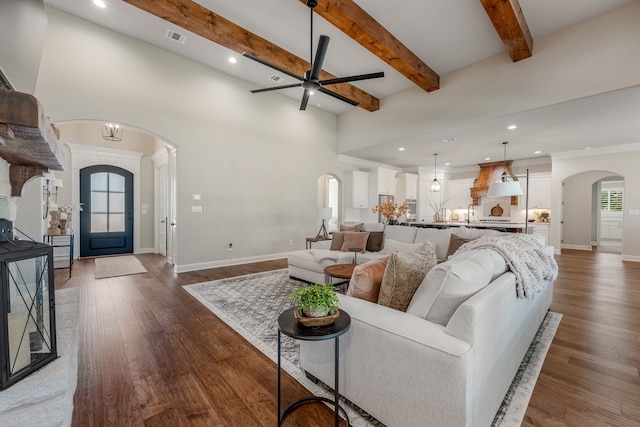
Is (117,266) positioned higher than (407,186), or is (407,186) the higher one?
(407,186)

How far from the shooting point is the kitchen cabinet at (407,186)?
9.26 metres

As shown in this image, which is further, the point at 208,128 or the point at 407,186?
the point at 407,186

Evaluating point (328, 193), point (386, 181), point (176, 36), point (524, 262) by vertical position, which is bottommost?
point (524, 262)

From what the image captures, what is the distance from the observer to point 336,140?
7.59 metres

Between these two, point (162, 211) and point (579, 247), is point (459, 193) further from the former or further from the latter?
point (162, 211)

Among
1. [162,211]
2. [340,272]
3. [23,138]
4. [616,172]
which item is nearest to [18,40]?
[23,138]

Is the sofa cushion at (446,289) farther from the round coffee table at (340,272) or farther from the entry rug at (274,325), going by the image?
the round coffee table at (340,272)

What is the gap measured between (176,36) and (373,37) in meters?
3.12

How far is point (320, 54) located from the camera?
3043 millimetres

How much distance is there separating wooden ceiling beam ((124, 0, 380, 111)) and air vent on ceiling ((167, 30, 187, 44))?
0.66m

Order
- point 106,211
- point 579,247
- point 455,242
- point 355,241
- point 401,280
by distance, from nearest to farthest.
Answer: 1. point 401,280
2. point 455,242
3. point 355,241
4. point 106,211
5. point 579,247

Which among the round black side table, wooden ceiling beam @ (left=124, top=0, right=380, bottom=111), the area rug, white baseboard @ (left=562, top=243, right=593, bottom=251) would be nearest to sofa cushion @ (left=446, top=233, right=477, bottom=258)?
the round black side table

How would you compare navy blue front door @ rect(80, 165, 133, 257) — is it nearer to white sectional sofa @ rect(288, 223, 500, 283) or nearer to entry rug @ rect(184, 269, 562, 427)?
entry rug @ rect(184, 269, 562, 427)

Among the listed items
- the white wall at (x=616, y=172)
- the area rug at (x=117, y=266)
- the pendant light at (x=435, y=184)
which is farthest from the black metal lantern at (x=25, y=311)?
the white wall at (x=616, y=172)
